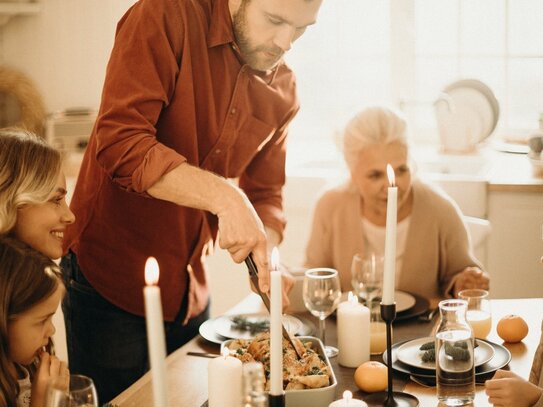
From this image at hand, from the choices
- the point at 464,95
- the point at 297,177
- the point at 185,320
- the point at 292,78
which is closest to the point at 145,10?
the point at 292,78

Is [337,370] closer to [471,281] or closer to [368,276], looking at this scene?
[368,276]

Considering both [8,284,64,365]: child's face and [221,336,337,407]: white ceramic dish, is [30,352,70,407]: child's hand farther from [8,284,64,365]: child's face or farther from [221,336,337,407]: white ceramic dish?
[221,336,337,407]: white ceramic dish

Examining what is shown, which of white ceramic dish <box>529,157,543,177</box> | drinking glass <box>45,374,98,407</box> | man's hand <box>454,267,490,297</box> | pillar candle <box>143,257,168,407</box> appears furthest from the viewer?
white ceramic dish <box>529,157,543,177</box>

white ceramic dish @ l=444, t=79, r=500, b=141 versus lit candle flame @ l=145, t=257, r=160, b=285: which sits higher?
lit candle flame @ l=145, t=257, r=160, b=285

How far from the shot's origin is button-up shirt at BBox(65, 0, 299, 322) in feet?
5.44

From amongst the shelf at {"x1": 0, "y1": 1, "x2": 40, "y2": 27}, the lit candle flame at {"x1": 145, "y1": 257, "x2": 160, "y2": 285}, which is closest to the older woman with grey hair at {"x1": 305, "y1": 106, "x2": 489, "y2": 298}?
the lit candle flame at {"x1": 145, "y1": 257, "x2": 160, "y2": 285}

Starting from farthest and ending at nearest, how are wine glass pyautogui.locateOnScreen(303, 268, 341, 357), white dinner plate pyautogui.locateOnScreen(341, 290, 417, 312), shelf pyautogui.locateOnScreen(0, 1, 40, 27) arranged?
1. shelf pyautogui.locateOnScreen(0, 1, 40, 27)
2. white dinner plate pyautogui.locateOnScreen(341, 290, 417, 312)
3. wine glass pyautogui.locateOnScreen(303, 268, 341, 357)

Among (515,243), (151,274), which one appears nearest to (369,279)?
(151,274)

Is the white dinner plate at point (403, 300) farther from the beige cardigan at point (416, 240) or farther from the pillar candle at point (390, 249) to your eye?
the pillar candle at point (390, 249)

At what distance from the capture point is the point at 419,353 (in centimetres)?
163

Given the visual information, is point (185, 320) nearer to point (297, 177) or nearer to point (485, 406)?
point (485, 406)

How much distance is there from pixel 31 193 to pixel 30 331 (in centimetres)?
32

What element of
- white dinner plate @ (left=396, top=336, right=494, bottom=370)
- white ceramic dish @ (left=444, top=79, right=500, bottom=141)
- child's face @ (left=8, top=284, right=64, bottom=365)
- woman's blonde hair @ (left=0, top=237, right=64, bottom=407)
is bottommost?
white dinner plate @ (left=396, top=336, right=494, bottom=370)

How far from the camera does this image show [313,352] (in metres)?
1.50
